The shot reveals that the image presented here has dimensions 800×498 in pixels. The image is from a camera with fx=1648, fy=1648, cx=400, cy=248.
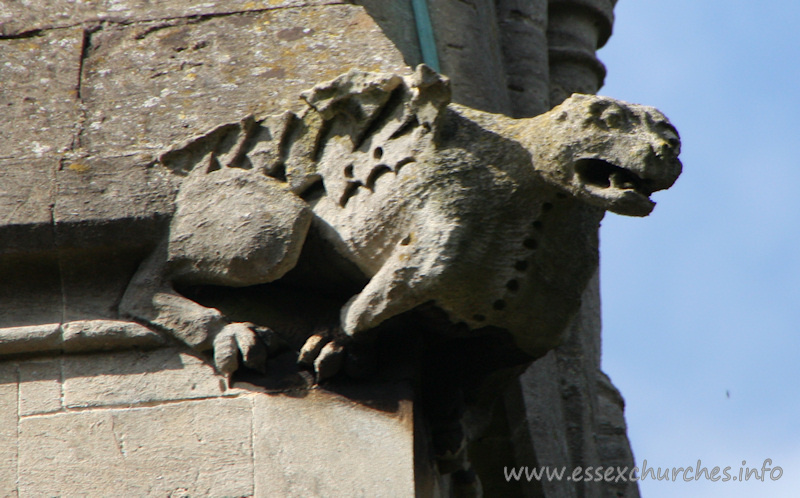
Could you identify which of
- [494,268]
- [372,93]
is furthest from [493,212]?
[372,93]

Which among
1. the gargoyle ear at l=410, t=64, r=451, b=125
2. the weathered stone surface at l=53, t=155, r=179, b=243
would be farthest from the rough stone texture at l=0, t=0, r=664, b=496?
the gargoyle ear at l=410, t=64, r=451, b=125

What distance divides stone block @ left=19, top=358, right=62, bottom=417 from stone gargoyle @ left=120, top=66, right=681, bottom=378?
27cm

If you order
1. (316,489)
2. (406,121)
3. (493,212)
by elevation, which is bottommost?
(316,489)

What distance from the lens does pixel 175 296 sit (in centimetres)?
440

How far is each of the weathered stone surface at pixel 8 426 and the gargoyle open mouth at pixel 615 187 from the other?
5.21 ft

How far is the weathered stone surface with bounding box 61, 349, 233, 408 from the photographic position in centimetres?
430

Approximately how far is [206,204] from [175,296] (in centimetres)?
26

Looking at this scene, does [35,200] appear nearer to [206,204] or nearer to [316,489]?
[206,204]

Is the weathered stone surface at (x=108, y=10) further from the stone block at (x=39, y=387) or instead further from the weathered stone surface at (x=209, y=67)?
the stone block at (x=39, y=387)

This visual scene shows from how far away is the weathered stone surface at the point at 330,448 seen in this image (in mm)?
4105

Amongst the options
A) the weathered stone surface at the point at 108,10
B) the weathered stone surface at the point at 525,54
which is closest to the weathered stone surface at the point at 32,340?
the weathered stone surface at the point at 108,10

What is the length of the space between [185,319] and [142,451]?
368mm

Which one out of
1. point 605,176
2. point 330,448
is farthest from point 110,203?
point 605,176

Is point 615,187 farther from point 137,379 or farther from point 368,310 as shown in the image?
point 137,379
